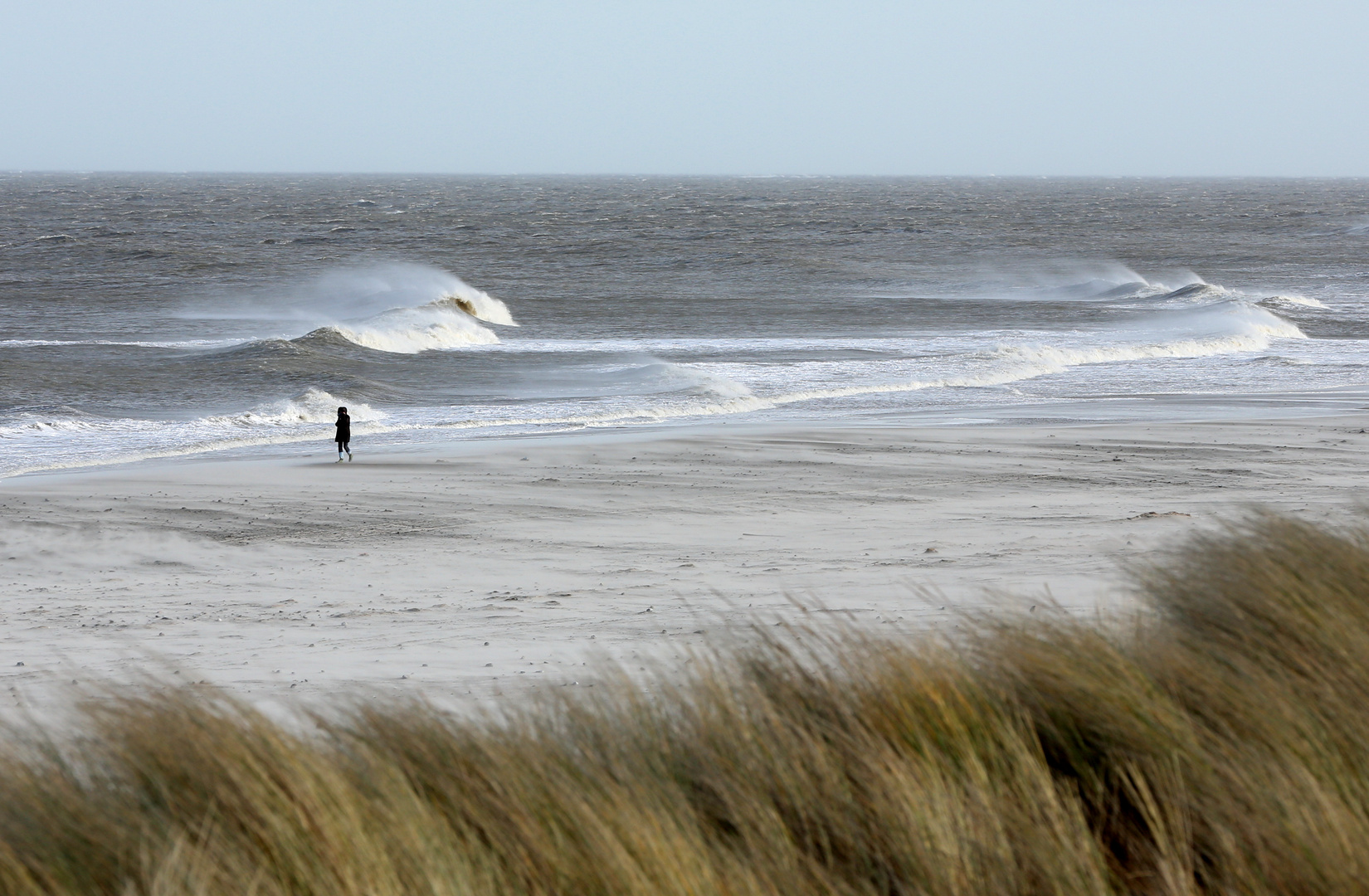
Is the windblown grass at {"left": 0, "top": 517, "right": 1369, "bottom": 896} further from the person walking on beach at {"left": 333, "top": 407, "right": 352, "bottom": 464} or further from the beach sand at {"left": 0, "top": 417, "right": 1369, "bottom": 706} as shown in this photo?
the person walking on beach at {"left": 333, "top": 407, "right": 352, "bottom": 464}

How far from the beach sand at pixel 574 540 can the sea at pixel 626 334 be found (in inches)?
109

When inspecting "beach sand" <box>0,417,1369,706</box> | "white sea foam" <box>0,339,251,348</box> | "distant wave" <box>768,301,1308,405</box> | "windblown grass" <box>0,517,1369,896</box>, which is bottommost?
"white sea foam" <box>0,339,251,348</box>

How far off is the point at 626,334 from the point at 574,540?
20034 millimetres

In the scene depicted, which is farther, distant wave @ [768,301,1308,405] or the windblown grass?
distant wave @ [768,301,1308,405]

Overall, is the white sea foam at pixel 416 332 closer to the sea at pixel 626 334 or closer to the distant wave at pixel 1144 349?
the sea at pixel 626 334

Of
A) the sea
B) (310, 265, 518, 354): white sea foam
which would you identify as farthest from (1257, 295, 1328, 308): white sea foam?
(310, 265, 518, 354): white sea foam

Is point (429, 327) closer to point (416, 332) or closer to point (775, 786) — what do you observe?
point (416, 332)

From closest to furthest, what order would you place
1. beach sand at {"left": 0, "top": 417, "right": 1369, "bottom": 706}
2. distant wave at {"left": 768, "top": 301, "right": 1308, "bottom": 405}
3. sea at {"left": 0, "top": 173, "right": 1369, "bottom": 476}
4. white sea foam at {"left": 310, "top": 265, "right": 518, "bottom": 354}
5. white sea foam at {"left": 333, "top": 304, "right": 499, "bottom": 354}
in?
beach sand at {"left": 0, "top": 417, "right": 1369, "bottom": 706} → sea at {"left": 0, "top": 173, "right": 1369, "bottom": 476} → distant wave at {"left": 768, "top": 301, "right": 1308, "bottom": 405} → white sea foam at {"left": 333, "top": 304, "right": 499, "bottom": 354} → white sea foam at {"left": 310, "top": 265, "right": 518, "bottom": 354}

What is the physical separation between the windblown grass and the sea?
12238mm

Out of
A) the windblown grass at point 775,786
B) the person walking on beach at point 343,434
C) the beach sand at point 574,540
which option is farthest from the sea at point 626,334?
the windblown grass at point 775,786

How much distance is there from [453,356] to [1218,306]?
21124mm

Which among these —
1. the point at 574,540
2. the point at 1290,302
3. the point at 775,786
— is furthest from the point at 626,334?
the point at 775,786

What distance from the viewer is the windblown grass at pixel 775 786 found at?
282 cm

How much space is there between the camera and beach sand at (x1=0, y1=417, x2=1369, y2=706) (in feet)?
21.9
